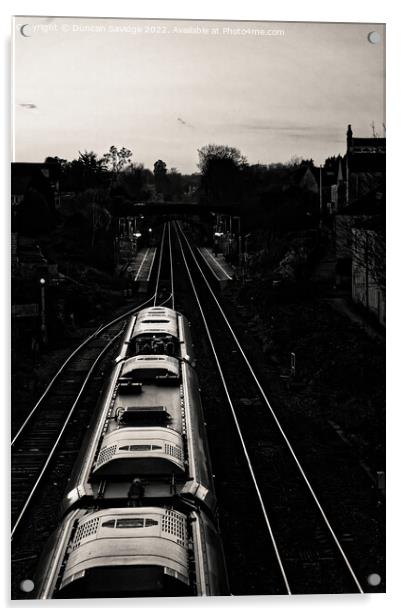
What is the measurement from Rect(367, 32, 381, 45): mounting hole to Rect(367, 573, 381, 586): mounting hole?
5.17 metres

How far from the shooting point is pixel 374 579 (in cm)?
664

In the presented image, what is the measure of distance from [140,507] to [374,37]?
508cm

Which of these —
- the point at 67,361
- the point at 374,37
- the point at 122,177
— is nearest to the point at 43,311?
the point at 67,361

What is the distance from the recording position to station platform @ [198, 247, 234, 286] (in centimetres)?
929

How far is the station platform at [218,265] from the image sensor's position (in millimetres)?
9289

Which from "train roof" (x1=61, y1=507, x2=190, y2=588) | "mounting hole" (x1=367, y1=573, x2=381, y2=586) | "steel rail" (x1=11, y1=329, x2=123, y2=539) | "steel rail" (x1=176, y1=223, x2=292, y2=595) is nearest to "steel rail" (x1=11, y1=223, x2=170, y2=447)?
"steel rail" (x1=11, y1=329, x2=123, y2=539)

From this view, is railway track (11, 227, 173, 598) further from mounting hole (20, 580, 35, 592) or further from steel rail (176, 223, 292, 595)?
steel rail (176, 223, 292, 595)

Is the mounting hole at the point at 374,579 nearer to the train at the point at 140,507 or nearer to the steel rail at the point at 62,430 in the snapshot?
the train at the point at 140,507

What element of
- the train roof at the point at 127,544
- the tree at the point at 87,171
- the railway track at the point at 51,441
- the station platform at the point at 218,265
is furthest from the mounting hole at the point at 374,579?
the tree at the point at 87,171

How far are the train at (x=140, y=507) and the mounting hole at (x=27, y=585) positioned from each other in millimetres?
589

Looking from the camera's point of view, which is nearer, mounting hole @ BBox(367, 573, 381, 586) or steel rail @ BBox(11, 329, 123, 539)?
mounting hole @ BBox(367, 573, 381, 586)

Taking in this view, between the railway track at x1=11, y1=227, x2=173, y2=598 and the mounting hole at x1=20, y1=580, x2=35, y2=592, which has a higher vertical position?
the railway track at x1=11, y1=227, x2=173, y2=598

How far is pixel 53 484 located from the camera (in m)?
8.01

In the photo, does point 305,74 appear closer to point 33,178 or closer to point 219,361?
point 33,178
